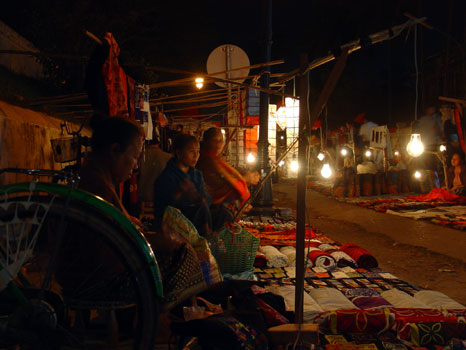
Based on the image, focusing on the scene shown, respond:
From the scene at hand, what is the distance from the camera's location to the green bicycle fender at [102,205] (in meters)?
1.98

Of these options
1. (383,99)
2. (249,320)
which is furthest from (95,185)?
(383,99)

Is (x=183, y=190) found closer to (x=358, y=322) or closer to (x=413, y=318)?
(x=358, y=322)

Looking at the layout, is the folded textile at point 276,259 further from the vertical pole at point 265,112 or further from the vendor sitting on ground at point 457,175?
the vendor sitting on ground at point 457,175

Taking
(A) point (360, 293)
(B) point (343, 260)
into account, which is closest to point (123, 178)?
(A) point (360, 293)

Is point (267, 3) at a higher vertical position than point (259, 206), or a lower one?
higher

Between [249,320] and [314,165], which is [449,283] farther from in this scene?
[314,165]

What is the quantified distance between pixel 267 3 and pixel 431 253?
21.6 feet

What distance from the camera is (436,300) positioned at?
381 cm

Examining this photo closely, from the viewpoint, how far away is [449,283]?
16.9 feet

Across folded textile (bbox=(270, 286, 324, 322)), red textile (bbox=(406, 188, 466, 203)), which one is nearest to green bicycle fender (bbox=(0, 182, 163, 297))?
folded textile (bbox=(270, 286, 324, 322))

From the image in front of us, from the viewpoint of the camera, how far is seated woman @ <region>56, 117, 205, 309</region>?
244 centimetres

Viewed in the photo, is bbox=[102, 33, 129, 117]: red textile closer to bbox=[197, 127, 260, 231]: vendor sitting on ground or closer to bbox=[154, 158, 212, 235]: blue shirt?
bbox=[154, 158, 212, 235]: blue shirt

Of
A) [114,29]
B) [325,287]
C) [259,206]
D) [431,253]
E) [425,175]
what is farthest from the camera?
[425,175]

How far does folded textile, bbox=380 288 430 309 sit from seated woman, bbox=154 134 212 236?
2.20 m
